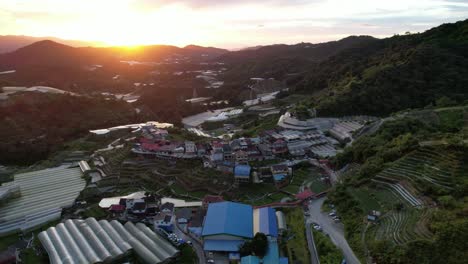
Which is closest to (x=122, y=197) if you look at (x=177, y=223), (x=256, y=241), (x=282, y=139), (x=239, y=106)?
(x=177, y=223)

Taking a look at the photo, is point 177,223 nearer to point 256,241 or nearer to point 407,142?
point 256,241

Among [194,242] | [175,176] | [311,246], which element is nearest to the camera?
[311,246]

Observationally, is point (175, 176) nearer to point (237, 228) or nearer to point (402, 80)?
point (237, 228)

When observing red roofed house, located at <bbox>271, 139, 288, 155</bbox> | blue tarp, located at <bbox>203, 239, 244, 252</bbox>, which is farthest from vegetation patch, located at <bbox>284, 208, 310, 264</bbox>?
red roofed house, located at <bbox>271, 139, 288, 155</bbox>

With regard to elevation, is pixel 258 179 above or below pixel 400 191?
below

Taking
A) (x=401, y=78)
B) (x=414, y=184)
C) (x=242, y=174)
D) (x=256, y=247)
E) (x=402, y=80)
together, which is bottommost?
(x=256, y=247)

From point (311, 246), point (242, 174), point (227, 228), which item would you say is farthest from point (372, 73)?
point (227, 228)
